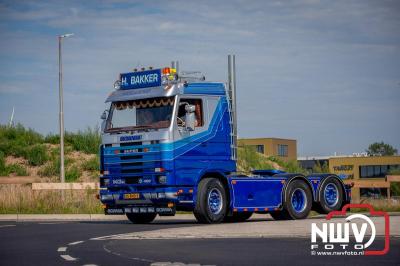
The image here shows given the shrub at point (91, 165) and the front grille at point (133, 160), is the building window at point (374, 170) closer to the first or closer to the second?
the shrub at point (91, 165)

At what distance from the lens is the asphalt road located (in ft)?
40.7

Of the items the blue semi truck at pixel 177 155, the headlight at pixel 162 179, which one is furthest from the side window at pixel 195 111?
the headlight at pixel 162 179

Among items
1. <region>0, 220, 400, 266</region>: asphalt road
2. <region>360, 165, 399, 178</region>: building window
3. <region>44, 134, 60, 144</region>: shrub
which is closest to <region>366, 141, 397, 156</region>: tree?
<region>360, 165, 399, 178</region>: building window

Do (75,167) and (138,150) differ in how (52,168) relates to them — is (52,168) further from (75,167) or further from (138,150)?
(138,150)

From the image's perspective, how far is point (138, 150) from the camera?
875 inches

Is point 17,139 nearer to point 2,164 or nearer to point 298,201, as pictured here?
point 2,164

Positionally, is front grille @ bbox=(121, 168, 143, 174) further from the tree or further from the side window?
the tree

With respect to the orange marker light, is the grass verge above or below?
below

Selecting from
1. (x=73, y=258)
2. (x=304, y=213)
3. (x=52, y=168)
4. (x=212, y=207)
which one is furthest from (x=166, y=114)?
(x=52, y=168)

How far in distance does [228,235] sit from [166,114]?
551 cm

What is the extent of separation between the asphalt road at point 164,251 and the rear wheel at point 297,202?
262 inches

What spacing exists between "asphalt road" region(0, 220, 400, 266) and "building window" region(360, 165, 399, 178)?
82510 mm

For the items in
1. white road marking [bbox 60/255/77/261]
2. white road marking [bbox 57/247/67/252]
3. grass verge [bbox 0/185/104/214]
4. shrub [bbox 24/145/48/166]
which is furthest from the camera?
shrub [bbox 24/145/48/166]

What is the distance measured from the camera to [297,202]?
2414 centimetres
